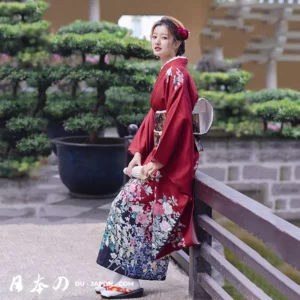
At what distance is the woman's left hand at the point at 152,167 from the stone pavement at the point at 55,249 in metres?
0.80

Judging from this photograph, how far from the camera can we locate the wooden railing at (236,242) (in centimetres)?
202

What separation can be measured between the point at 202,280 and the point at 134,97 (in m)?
3.87

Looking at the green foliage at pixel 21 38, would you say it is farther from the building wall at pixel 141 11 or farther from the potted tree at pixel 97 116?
the building wall at pixel 141 11

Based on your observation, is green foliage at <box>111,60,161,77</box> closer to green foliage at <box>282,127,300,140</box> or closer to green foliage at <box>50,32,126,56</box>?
green foliage at <box>50,32,126,56</box>

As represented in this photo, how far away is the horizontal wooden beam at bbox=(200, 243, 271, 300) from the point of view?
242 centimetres

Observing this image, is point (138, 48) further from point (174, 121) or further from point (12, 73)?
point (174, 121)

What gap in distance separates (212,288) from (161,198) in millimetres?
507

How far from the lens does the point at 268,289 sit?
6172 millimetres

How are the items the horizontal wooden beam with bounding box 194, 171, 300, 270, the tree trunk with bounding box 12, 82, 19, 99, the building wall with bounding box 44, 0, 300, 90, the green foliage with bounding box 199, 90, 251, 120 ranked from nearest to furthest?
the horizontal wooden beam with bounding box 194, 171, 300, 270 < the green foliage with bounding box 199, 90, 251, 120 < the tree trunk with bounding box 12, 82, 19, 99 < the building wall with bounding box 44, 0, 300, 90

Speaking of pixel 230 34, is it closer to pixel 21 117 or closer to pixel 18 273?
pixel 21 117

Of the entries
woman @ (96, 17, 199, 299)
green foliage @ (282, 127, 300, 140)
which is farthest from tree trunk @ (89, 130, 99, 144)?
woman @ (96, 17, 199, 299)

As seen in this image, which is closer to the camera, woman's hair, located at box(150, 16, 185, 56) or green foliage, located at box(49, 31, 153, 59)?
woman's hair, located at box(150, 16, 185, 56)

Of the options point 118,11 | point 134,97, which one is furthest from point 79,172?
point 118,11

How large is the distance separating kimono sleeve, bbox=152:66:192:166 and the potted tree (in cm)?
354
